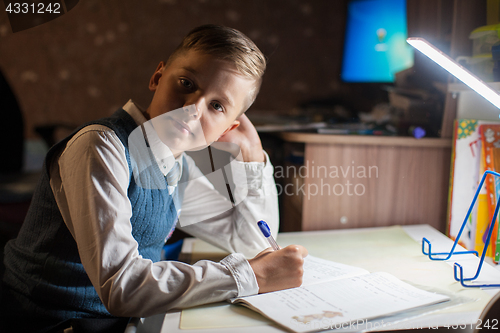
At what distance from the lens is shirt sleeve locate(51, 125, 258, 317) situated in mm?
583

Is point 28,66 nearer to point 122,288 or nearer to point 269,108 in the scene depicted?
point 269,108

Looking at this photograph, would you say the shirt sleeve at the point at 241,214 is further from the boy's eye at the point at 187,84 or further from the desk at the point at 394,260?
the boy's eye at the point at 187,84

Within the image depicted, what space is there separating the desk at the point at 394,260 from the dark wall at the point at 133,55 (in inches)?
61.6

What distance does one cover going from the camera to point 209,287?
63 cm

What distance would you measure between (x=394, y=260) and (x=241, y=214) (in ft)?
1.31

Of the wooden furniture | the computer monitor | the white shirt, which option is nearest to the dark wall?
the computer monitor

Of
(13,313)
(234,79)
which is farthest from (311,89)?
(13,313)

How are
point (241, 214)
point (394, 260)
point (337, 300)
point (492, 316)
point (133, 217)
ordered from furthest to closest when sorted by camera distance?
1. point (241, 214)
2. point (394, 260)
3. point (133, 217)
4. point (337, 300)
5. point (492, 316)

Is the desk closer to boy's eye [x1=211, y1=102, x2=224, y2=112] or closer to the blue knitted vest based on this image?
the blue knitted vest

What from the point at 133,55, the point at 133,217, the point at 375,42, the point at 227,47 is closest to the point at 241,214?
the point at 133,217

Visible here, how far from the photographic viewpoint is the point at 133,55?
244 centimetres

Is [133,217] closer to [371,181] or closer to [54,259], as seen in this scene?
[54,259]

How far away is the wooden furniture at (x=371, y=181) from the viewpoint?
113 cm

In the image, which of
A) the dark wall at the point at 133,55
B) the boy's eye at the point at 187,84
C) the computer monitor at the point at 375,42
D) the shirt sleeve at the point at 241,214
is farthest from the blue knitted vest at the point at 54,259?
the dark wall at the point at 133,55
